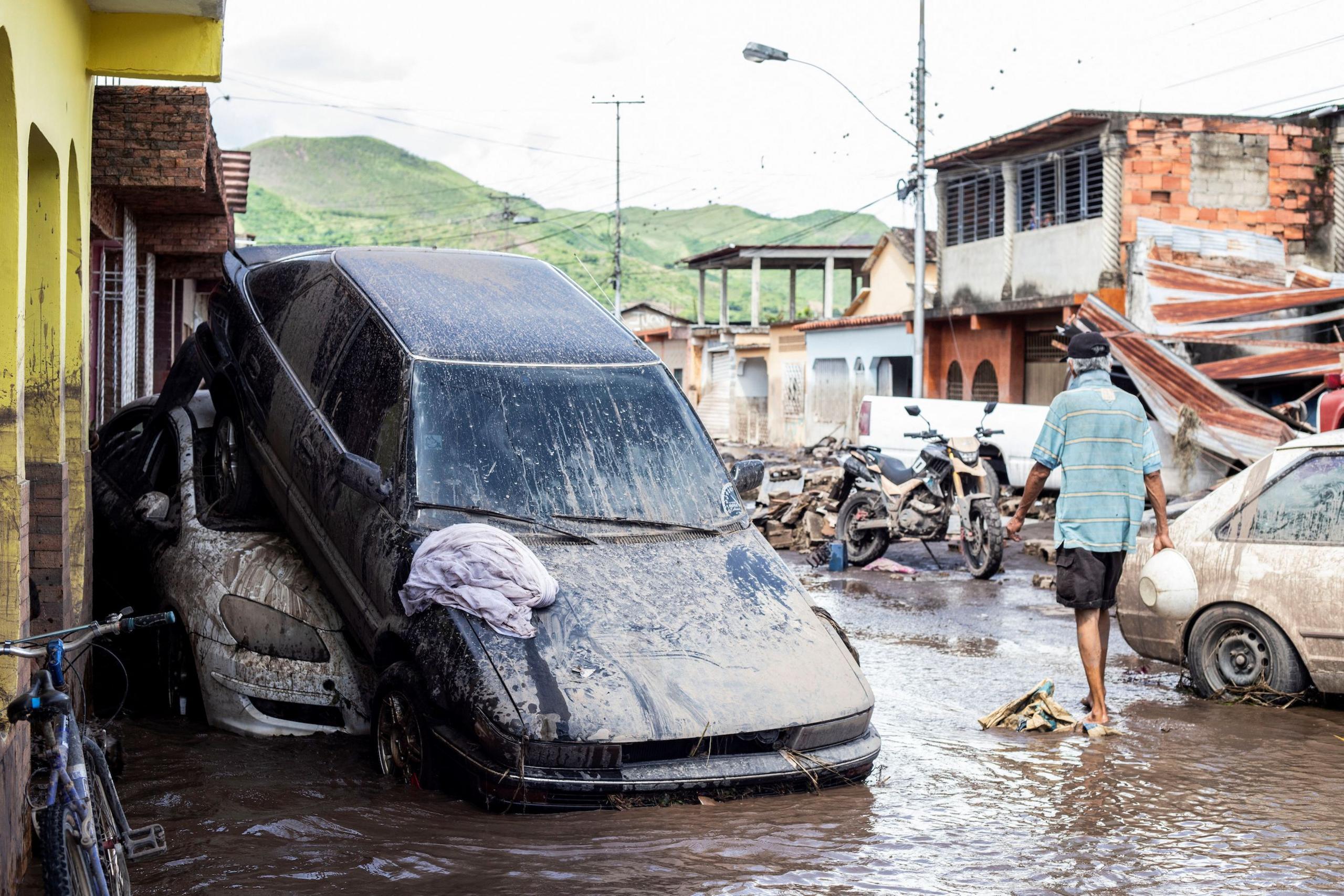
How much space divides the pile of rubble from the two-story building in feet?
28.4

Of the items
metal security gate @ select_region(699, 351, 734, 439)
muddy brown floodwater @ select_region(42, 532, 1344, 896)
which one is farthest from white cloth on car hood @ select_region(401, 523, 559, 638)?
metal security gate @ select_region(699, 351, 734, 439)

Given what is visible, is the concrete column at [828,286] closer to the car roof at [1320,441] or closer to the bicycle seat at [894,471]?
the bicycle seat at [894,471]

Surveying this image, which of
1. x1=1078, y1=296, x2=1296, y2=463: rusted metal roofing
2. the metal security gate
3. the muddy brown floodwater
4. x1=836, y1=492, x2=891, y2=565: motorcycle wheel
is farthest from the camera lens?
the metal security gate

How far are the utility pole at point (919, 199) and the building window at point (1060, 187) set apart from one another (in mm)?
2020

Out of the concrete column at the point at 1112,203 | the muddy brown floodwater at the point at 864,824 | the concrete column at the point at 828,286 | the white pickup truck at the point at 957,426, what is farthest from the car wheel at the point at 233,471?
the concrete column at the point at 828,286

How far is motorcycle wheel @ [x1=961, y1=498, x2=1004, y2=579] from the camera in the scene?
13008 mm

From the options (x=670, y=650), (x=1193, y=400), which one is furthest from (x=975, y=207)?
(x=670, y=650)

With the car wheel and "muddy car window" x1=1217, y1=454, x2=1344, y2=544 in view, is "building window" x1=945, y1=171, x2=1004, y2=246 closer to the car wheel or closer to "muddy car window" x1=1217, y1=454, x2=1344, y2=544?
"muddy car window" x1=1217, y1=454, x2=1344, y2=544

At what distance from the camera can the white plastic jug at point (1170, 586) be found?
24.1 feet

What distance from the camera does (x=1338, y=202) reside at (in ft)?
78.0

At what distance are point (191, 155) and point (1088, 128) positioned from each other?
18561 mm

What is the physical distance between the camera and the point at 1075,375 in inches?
300

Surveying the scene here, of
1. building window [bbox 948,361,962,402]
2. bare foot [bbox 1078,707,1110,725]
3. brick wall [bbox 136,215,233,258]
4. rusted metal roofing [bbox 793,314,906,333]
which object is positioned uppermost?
rusted metal roofing [bbox 793,314,906,333]

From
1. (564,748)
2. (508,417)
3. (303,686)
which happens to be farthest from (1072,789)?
(303,686)
